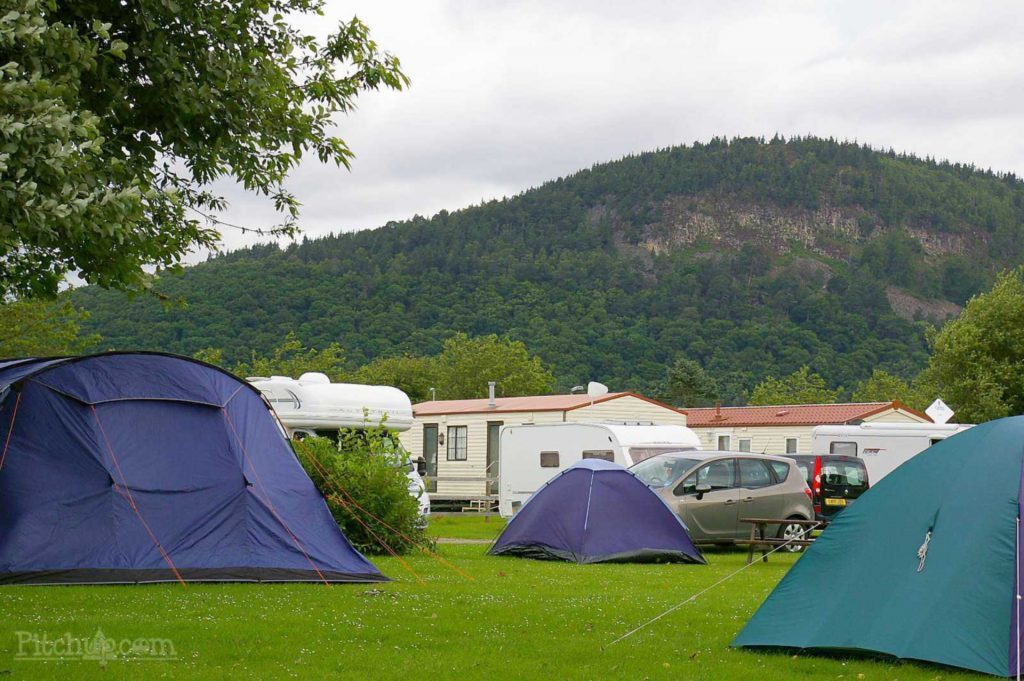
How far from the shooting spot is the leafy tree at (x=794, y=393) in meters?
54.1

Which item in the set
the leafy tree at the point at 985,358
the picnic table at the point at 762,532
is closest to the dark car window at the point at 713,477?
the picnic table at the point at 762,532

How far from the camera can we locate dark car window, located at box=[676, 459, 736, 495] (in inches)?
680

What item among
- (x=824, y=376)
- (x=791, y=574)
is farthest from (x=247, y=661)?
(x=824, y=376)

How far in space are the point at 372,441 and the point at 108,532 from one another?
500cm

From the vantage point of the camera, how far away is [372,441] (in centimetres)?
1539

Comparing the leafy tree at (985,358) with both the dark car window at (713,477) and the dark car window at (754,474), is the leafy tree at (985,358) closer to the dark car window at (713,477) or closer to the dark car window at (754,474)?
the dark car window at (754,474)

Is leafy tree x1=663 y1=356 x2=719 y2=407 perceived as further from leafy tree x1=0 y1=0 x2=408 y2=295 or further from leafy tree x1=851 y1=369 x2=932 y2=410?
leafy tree x1=0 y1=0 x2=408 y2=295

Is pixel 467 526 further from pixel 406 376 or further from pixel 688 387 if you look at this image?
pixel 688 387

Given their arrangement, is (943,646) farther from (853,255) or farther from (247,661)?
(853,255)

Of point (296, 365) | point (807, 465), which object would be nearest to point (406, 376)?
point (296, 365)

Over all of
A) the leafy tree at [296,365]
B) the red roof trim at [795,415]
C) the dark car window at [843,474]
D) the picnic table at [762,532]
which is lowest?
the picnic table at [762,532]

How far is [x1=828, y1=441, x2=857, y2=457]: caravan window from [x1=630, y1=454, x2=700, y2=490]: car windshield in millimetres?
9135

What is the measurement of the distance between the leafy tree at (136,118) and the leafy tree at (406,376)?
41.4m

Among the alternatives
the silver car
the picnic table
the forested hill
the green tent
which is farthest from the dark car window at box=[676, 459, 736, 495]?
the forested hill
